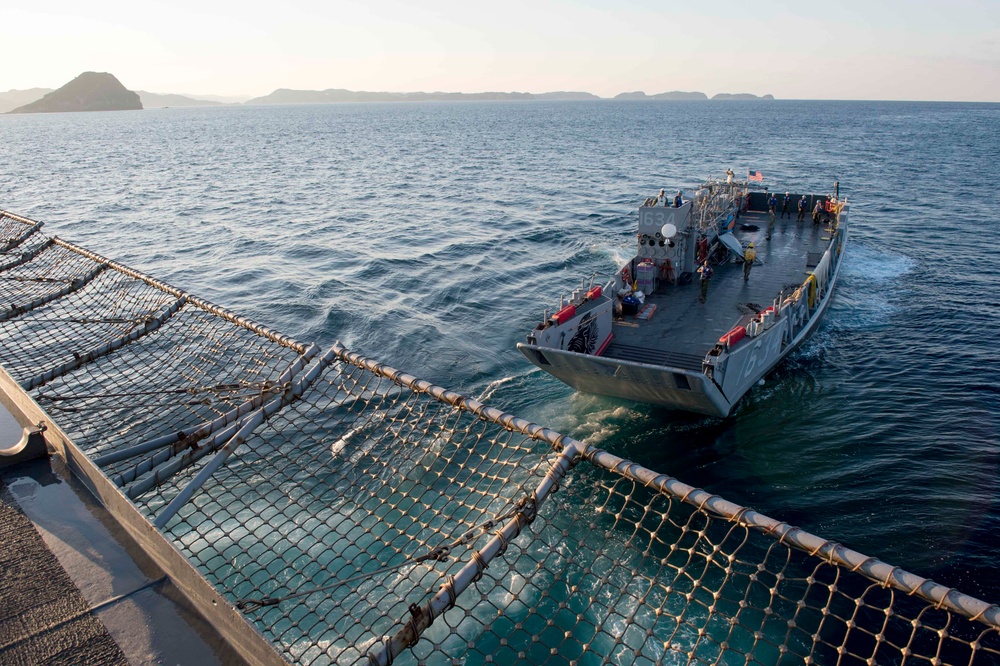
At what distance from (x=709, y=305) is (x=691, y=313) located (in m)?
1.26

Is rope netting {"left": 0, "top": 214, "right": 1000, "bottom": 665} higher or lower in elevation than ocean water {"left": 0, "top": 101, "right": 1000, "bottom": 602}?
higher

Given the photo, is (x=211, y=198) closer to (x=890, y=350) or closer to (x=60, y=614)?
(x=890, y=350)

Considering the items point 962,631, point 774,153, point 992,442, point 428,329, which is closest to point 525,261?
point 428,329

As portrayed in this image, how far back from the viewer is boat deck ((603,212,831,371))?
68.9ft

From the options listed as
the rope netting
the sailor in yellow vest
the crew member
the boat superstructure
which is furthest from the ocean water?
the crew member

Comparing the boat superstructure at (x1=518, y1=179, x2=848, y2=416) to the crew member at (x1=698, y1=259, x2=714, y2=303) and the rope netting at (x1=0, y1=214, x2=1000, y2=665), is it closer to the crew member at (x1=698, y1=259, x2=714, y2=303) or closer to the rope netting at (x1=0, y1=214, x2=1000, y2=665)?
the crew member at (x1=698, y1=259, x2=714, y2=303)

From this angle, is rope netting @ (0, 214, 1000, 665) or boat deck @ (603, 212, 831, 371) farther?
boat deck @ (603, 212, 831, 371)

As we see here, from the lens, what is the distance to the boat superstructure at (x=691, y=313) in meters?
18.7

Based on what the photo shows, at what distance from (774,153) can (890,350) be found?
84050 mm

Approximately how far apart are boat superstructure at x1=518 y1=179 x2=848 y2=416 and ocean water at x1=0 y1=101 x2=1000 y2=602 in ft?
5.42


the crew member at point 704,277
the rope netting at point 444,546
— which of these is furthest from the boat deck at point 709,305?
the rope netting at point 444,546

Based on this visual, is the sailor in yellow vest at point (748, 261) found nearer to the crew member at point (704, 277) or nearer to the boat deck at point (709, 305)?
the boat deck at point (709, 305)

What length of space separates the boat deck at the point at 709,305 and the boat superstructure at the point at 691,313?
0.14 ft

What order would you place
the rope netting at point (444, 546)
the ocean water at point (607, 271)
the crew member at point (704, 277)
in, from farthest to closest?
the crew member at point (704, 277) → the ocean water at point (607, 271) → the rope netting at point (444, 546)
